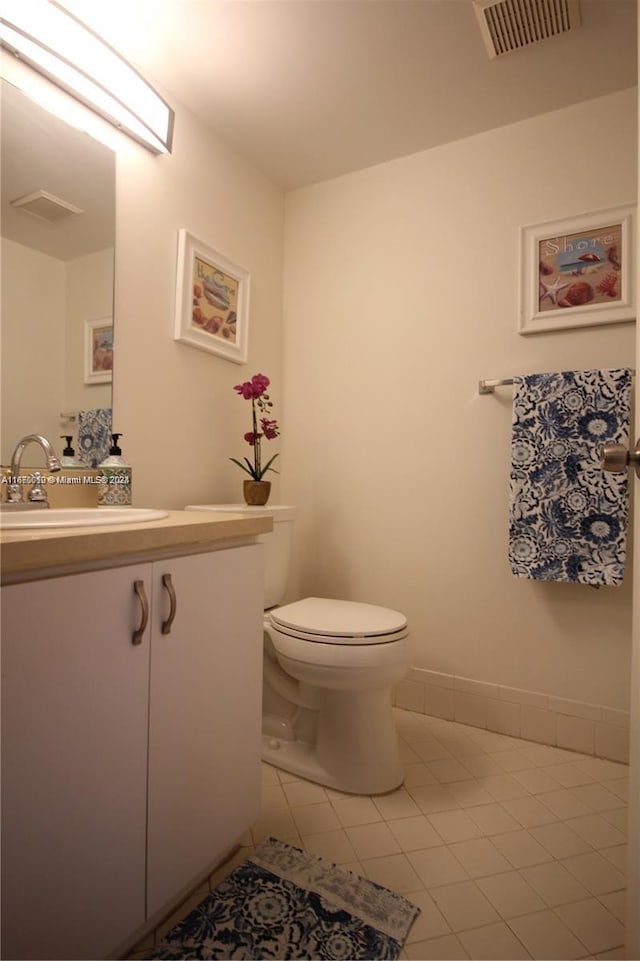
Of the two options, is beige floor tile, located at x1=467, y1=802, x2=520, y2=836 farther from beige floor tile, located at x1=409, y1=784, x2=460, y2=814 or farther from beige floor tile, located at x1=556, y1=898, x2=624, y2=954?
beige floor tile, located at x1=556, y1=898, x2=624, y2=954

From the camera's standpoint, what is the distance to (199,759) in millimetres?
938

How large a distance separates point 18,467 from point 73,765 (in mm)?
740

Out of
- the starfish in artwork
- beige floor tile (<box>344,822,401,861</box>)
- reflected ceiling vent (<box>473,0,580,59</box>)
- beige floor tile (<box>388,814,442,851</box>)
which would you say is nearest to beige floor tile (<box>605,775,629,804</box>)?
beige floor tile (<box>388,814,442,851</box>)

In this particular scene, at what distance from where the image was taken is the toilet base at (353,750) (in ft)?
4.58

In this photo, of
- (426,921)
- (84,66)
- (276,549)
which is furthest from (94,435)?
(426,921)

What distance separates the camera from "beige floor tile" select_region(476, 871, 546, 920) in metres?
1.00

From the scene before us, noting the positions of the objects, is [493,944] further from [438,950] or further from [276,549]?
[276,549]

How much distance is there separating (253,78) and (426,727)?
2.32 meters

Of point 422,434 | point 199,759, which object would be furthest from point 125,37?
point 199,759

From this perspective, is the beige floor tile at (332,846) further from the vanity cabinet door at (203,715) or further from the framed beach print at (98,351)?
the framed beach print at (98,351)

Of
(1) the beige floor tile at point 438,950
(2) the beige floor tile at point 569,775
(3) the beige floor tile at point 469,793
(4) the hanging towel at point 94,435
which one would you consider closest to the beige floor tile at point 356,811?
(3) the beige floor tile at point 469,793

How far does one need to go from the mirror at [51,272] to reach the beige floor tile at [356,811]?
1234 mm

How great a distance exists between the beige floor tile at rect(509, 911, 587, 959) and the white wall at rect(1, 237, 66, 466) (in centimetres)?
151

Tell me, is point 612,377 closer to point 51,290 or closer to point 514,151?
point 514,151
